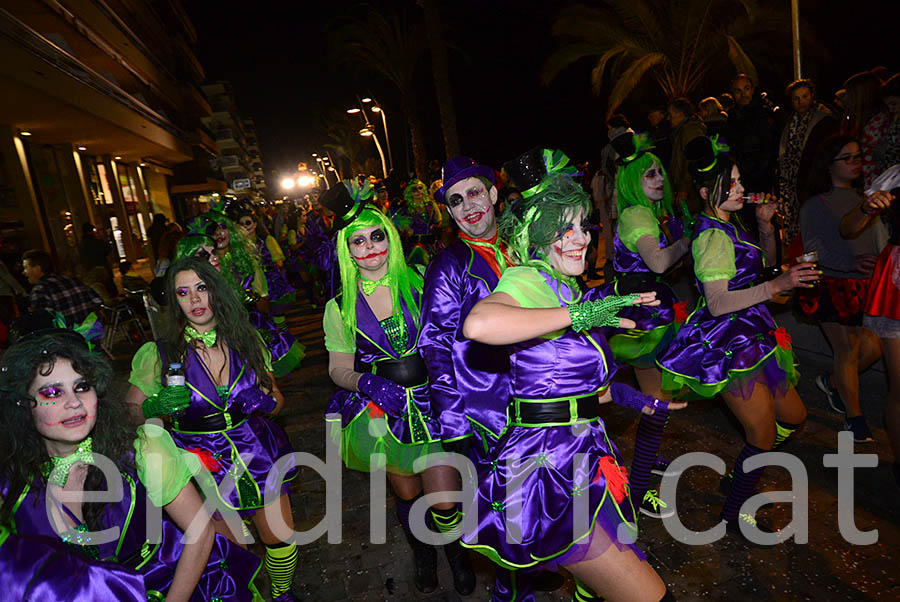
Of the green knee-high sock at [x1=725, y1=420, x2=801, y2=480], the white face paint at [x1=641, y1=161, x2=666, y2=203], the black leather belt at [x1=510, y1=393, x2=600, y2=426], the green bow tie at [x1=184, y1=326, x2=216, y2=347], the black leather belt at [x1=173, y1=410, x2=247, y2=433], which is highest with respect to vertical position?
the white face paint at [x1=641, y1=161, x2=666, y2=203]

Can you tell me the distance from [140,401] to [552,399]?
2199 mm

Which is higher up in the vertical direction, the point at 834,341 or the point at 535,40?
the point at 535,40

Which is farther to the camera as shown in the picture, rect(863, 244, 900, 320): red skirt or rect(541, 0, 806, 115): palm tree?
rect(541, 0, 806, 115): palm tree

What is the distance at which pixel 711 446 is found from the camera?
15.6 feet

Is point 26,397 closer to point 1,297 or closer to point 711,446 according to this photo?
point 711,446

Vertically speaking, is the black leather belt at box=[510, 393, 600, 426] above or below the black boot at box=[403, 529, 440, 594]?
above

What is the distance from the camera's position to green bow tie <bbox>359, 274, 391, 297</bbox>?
3674mm

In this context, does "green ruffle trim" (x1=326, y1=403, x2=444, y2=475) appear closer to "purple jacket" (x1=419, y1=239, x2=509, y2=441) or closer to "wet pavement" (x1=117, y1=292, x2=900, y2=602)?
"purple jacket" (x1=419, y1=239, x2=509, y2=441)

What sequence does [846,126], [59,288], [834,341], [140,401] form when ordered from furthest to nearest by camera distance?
[59,288] < [846,126] < [834,341] < [140,401]

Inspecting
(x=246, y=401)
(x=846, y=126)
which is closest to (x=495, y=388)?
(x=246, y=401)

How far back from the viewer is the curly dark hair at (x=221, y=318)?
334 cm

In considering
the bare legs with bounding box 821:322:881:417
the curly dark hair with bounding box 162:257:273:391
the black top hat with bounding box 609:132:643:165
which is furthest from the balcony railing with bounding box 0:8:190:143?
the bare legs with bounding box 821:322:881:417

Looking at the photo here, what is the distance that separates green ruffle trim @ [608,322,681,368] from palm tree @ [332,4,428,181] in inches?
670

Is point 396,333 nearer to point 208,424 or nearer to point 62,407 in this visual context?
point 208,424
